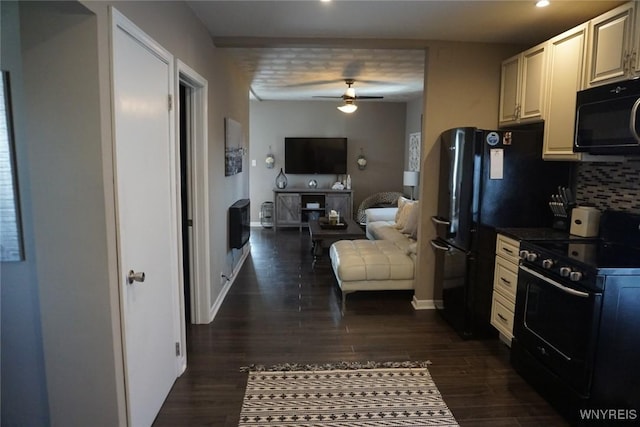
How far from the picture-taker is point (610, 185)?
283 cm

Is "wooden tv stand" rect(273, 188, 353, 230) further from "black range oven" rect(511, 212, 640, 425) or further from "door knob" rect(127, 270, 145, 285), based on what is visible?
"door knob" rect(127, 270, 145, 285)

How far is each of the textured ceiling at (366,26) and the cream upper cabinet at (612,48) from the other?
1.16 ft

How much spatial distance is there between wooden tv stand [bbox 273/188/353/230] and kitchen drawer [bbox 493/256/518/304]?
483cm

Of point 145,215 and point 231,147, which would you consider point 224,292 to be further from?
point 145,215

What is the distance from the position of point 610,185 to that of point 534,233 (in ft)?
2.02

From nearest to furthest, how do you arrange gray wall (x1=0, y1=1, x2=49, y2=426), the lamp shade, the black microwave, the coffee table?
Result: gray wall (x1=0, y1=1, x2=49, y2=426) < the black microwave < the coffee table < the lamp shade

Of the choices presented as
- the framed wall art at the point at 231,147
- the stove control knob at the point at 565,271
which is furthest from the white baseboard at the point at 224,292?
the stove control knob at the point at 565,271

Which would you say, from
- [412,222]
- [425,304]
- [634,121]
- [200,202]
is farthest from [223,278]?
[634,121]

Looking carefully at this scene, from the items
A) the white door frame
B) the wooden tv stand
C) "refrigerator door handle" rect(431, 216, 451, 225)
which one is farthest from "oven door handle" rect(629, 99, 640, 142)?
the wooden tv stand

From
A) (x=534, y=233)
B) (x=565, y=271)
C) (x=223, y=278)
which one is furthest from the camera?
(x=223, y=278)

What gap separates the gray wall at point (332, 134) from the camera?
318 inches

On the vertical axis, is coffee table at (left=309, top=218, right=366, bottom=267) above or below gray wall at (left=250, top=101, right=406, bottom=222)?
below

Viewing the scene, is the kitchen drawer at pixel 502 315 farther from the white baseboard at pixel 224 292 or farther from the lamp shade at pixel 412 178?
the lamp shade at pixel 412 178

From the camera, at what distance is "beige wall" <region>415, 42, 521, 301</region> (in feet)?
11.8
